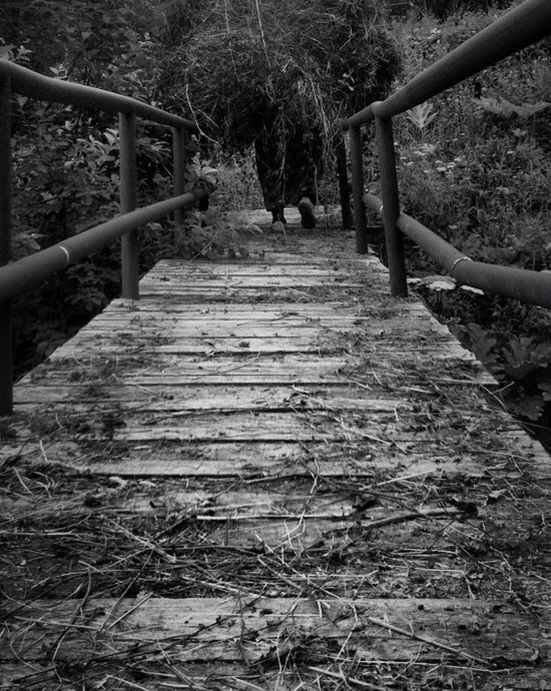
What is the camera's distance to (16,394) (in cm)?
233

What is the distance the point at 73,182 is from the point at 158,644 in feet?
13.4

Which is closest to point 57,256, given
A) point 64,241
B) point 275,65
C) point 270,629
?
point 64,241

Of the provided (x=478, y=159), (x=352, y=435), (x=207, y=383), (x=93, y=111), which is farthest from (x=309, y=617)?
(x=478, y=159)

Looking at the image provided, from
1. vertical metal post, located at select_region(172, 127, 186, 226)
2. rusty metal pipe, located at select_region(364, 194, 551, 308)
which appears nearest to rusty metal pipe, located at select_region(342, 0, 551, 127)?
rusty metal pipe, located at select_region(364, 194, 551, 308)

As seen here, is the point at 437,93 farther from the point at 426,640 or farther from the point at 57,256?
the point at 426,640

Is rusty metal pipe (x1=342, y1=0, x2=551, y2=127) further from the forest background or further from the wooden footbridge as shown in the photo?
the forest background

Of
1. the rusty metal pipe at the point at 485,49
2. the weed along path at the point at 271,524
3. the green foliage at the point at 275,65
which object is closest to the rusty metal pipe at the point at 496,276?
the weed along path at the point at 271,524

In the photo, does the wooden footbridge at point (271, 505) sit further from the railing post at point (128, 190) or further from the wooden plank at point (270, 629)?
the railing post at point (128, 190)

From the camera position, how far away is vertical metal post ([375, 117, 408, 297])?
3.66 m

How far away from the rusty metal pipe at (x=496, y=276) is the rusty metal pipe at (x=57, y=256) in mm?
1265

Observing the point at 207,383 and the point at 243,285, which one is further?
the point at 243,285

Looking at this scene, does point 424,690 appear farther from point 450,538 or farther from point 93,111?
point 93,111

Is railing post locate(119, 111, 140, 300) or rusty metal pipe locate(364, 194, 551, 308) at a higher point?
railing post locate(119, 111, 140, 300)

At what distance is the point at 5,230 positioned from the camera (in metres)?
2.06
